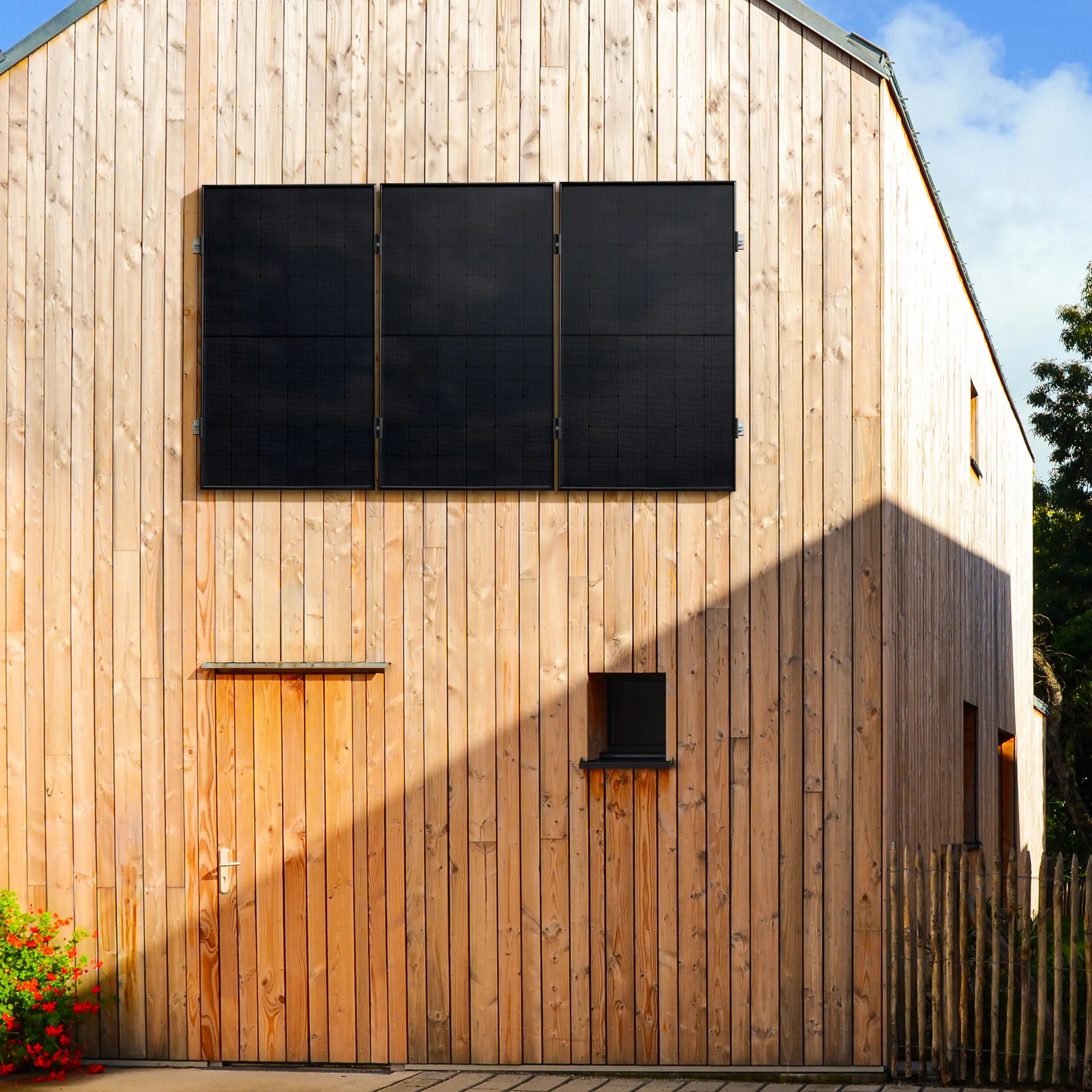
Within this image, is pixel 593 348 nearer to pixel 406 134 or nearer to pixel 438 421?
pixel 438 421

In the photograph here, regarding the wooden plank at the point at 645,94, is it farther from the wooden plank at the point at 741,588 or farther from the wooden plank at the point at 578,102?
the wooden plank at the point at 741,588

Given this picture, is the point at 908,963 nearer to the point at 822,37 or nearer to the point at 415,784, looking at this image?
the point at 415,784

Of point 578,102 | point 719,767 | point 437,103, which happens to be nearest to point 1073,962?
point 719,767

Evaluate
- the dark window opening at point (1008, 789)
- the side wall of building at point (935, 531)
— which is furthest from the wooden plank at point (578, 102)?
the dark window opening at point (1008, 789)

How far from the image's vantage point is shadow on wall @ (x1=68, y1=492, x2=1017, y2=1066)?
8.71 metres

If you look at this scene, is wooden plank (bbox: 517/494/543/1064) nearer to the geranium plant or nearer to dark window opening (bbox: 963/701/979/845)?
the geranium plant

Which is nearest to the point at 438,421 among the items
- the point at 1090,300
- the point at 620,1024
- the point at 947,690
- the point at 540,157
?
the point at 540,157

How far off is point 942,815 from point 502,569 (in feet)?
13.9

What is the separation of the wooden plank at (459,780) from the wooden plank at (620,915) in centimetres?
70

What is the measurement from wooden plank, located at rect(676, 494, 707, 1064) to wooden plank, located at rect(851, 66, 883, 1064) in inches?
35.2

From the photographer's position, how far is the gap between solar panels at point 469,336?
895 centimetres

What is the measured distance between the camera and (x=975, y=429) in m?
13.5

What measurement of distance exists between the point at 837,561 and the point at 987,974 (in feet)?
8.34

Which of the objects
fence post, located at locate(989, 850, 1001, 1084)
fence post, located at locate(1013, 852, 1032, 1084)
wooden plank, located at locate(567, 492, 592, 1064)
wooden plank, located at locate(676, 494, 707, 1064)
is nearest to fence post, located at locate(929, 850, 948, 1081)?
fence post, located at locate(989, 850, 1001, 1084)
